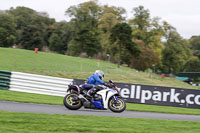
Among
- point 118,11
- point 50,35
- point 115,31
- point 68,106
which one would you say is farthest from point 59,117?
point 50,35

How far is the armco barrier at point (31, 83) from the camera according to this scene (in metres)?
16.8

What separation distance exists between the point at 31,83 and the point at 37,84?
33 cm

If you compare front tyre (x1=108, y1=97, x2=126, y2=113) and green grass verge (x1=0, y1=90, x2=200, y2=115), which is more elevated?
front tyre (x1=108, y1=97, x2=126, y2=113)

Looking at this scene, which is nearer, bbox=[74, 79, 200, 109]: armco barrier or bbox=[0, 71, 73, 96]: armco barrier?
bbox=[0, 71, 73, 96]: armco barrier

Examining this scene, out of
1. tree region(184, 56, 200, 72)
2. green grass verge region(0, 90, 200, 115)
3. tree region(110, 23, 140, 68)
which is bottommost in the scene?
green grass verge region(0, 90, 200, 115)

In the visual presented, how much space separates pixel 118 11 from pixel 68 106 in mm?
66966

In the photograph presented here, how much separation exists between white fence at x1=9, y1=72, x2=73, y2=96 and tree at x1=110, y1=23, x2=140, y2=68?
35495 millimetres

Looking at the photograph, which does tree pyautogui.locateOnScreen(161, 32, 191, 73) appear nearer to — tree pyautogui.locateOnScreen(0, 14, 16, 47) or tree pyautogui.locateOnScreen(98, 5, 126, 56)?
tree pyautogui.locateOnScreen(98, 5, 126, 56)

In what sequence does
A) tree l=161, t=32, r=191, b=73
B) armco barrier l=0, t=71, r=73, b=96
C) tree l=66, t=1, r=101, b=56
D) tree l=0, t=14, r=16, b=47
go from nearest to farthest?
armco barrier l=0, t=71, r=73, b=96 → tree l=0, t=14, r=16, b=47 → tree l=66, t=1, r=101, b=56 → tree l=161, t=32, r=191, b=73

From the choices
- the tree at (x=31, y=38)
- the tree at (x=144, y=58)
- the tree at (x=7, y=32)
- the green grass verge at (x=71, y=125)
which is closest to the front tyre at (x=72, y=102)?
the green grass verge at (x=71, y=125)

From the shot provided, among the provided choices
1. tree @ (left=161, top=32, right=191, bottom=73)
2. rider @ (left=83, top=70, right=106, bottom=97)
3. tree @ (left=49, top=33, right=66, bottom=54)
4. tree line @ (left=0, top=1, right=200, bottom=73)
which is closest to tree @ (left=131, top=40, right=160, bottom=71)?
tree line @ (left=0, top=1, right=200, bottom=73)

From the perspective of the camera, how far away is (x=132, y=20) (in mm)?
71312

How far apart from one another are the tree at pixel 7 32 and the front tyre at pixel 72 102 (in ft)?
193

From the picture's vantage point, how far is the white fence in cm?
1688
